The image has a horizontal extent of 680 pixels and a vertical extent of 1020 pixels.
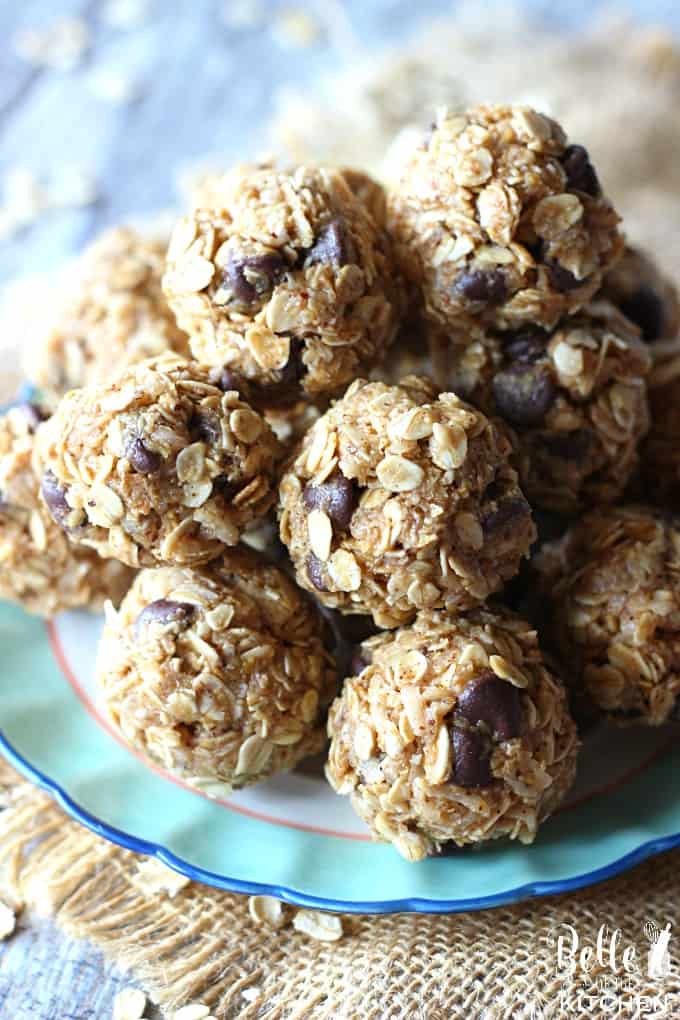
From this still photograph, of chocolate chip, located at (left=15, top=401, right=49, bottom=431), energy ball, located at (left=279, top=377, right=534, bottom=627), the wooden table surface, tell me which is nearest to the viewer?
energy ball, located at (left=279, top=377, right=534, bottom=627)

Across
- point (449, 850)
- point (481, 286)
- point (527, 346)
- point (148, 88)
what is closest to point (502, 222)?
point (481, 286)

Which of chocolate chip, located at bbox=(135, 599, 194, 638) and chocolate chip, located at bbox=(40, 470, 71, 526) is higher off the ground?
chocolate chip, located at bbox=(40, 470, 71, 526)

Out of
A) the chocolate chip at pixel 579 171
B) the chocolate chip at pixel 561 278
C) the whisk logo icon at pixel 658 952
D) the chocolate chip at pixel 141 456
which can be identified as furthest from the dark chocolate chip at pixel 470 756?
the chocolate chip at pixel 579 171

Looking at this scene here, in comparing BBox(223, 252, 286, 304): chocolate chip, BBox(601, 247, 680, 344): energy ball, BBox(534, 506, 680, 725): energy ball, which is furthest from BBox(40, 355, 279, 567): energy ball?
BBox(601, 247, 680, 344): energy ball

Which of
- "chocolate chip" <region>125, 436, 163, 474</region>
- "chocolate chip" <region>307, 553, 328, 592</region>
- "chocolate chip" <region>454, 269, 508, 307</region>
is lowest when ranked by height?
"chocolate chip" <region>307, 553, 328, 592</region>

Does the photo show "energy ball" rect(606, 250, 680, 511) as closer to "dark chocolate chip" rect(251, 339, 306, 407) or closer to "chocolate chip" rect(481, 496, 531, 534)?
"chocolate chip" rect(481, 496, 531, 534)

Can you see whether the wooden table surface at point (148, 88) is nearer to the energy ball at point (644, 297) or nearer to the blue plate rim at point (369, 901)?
the energy ball at point (644, 297)

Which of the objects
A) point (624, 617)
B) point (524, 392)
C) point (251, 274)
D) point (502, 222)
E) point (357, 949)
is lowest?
point (357, 949)

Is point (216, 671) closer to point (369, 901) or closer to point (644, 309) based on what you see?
point (369, 901)
